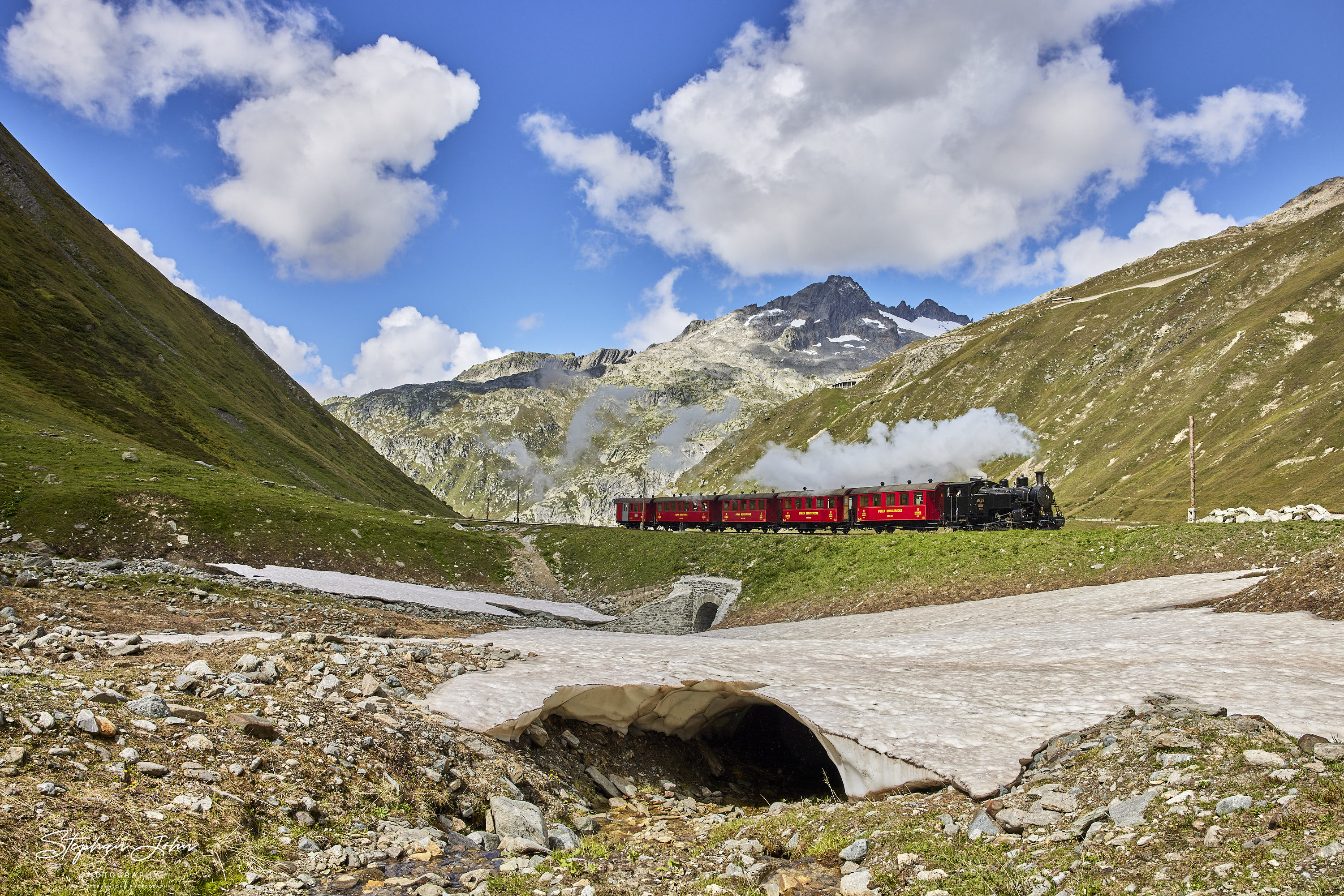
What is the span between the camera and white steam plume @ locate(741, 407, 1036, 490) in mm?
105562

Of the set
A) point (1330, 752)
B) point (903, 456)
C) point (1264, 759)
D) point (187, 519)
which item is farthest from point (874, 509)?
point (1330, 752)

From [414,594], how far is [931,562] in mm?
29060

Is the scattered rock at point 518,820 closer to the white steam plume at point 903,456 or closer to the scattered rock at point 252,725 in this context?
the scattered rock at point 252,725

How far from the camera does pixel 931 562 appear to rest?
38000 millimetres

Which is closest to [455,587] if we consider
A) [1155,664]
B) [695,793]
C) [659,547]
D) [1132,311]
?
[659,547]

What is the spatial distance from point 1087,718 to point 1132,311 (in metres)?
175

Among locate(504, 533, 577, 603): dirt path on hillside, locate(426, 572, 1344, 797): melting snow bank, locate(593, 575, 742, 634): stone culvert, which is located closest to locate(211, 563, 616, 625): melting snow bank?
locate(593, 575, 742, 634): stone culvert

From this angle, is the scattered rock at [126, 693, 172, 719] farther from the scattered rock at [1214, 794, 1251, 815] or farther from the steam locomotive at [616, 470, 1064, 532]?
the steam locomotive at [616, 470, 1064, 532]

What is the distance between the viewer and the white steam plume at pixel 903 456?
106 m

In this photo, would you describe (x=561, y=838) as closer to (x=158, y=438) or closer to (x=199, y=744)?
(x=199, y=744)

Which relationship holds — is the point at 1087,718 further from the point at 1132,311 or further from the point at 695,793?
the point at 1132,311

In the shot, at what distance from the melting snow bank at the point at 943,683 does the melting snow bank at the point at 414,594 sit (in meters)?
13.8

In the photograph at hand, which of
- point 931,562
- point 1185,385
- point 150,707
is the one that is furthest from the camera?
point 1185,385

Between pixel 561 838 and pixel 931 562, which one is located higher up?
pixel 931 562
